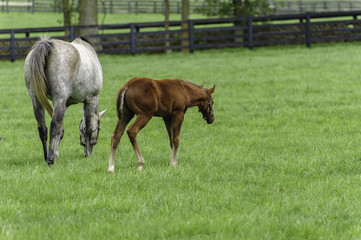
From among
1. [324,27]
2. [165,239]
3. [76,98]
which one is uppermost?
[324,27]

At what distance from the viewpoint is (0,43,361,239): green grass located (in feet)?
15.6

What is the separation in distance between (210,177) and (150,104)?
120cm

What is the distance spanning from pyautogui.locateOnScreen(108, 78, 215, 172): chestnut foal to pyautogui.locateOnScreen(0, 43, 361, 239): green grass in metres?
0.47

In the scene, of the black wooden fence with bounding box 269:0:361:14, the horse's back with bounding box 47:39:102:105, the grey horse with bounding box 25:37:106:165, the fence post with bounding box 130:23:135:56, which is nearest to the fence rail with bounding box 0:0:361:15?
the black wooden fence with bounding box 269:0:361:14

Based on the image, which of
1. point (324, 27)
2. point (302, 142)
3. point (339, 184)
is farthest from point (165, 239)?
point (324, 27)

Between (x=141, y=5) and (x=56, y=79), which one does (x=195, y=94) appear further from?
(x=141, y=5)

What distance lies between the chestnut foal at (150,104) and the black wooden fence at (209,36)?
1691 cm

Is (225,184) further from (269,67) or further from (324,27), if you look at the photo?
(324,27)

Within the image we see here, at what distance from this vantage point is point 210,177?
6.56 m

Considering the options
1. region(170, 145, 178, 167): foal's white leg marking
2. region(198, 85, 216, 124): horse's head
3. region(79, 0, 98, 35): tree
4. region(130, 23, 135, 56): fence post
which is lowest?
region(170, 145, 178, 167): foal's white leg marking

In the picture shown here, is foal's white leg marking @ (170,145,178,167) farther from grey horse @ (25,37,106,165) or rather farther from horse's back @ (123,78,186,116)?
grey horse @ (25,37,106,165)

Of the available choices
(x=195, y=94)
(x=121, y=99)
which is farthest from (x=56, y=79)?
(x=195, y=94)

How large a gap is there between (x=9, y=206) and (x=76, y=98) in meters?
2.76

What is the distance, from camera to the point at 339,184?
6.11 m
